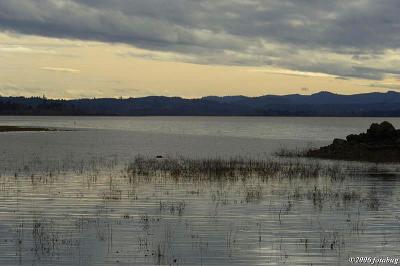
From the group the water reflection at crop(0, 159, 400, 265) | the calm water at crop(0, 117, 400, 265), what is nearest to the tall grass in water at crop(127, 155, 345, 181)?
the water reflection at crop(0, 159, 400, 265)

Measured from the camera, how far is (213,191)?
3130 cm

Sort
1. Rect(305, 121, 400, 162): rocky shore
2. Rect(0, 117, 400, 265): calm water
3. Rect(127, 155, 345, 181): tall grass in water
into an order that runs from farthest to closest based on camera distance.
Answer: Rect(305, 121, 400, 162): rocky shore
Rect(127, 155, 345, 181): tall grass in water
Rect(0, 117, 400, 265): calm water

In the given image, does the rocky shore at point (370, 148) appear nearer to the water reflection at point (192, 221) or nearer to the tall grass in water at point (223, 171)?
the tall grass in water at point (223, 171)

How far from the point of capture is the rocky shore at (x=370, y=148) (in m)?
59.5

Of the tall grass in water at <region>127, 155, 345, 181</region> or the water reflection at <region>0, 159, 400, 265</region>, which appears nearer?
the water reflection at <region>0, 159, 400, 265</region>

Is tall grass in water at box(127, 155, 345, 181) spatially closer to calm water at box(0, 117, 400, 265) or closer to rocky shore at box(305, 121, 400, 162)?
calm water at box(0, 117, 400, 265)

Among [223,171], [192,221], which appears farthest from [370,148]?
[192,221]

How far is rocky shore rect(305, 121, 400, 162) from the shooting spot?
5950cm

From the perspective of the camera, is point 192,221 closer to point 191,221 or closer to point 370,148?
point 191,221

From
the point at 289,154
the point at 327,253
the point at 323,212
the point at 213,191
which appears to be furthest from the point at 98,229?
the point at 289,154

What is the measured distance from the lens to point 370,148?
205 feet

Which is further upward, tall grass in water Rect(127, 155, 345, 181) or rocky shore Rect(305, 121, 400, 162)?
rocky shore Rect(305, 121, 400, 162)

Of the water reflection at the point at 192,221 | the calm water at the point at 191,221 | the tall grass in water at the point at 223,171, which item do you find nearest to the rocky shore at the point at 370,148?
the tall grass in water at the point at 223,171

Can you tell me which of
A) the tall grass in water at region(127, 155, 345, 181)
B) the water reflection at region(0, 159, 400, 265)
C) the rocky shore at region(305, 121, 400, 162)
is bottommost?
the water reflection at region(0, 159, 400, 265)
